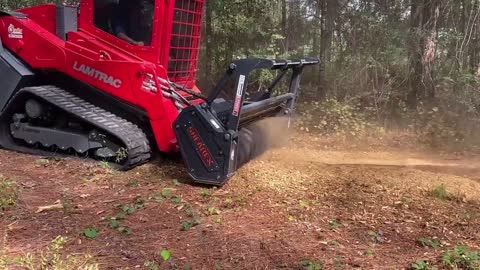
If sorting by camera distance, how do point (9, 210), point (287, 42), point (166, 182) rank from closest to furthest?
1. point (9, 210)
2. point (166, 182)
3. point (287, 42)

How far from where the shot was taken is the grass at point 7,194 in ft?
15.1

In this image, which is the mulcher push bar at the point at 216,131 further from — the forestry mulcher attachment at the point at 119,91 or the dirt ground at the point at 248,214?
the dirt ground at the point at 248,214

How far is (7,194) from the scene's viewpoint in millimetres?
4750

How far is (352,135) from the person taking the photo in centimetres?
887

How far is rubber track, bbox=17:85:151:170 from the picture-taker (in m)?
5.94

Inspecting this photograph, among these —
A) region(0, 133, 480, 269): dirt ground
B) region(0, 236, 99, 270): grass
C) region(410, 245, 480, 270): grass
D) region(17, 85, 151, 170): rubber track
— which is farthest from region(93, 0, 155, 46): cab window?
region(410, 245, 480, 270): grass

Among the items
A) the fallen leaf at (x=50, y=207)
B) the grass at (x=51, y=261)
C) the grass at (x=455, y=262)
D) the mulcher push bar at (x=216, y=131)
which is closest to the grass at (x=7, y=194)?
the fallen leaf at (x=50, y=207)

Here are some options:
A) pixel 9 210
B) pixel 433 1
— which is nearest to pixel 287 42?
pixel 433 1

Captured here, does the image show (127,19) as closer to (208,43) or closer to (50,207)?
(50,207)

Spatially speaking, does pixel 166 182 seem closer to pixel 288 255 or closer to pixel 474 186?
pixel 288 255

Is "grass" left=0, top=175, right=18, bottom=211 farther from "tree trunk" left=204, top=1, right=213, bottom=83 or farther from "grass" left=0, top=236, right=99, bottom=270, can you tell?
"tree trunk" left=204, top=1, right=213, bottom=83

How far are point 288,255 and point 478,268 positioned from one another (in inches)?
49.6

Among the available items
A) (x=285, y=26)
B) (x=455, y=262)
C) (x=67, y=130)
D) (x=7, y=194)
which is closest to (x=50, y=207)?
(x=7, y=194)

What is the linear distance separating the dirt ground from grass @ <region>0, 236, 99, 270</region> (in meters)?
0.11
